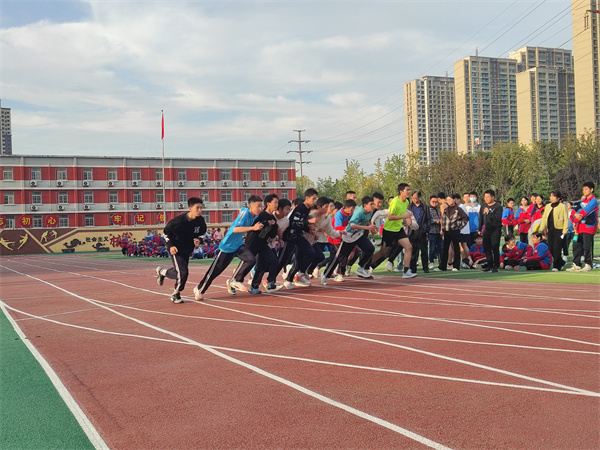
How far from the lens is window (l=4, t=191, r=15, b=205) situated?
58781mm

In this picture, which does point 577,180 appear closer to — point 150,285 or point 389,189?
point 389,189

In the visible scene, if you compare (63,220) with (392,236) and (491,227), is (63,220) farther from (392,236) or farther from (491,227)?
(491,227)

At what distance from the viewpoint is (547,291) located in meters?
9.88

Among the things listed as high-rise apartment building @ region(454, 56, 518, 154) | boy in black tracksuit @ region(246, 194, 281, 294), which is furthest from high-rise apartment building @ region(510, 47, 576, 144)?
boy in black tracksuit @ region(246, 194, 281, 294)

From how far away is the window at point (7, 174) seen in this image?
2317 inches

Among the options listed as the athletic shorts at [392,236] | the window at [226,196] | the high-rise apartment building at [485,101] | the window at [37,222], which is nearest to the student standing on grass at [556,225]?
the athletic shorts at [392,236]

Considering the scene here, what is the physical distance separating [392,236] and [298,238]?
8.08 ft

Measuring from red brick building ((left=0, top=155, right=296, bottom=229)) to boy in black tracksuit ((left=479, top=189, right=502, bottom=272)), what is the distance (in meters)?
47.0

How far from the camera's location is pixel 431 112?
11556 centimetres

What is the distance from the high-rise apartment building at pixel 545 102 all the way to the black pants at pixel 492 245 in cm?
8739

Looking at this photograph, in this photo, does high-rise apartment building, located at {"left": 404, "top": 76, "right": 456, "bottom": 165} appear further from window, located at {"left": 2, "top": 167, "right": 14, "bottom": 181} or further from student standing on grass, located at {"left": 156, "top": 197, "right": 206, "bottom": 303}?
student standing on grass, located at {"left": 156, "top": 197, "right": 206, "bottom": 303}

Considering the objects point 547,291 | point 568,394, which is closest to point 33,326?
point 568,394

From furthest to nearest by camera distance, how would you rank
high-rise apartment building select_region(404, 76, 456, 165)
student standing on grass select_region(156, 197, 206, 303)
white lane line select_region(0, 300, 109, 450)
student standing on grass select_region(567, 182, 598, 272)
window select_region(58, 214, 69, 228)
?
high-rise apartment building select_region(404, 76, 456, 165) < window select_region(58, 214, 69, 228) < student standing on grass select_region(567, 182, 598, 272) < student standing on grass select_region(156, 197, 206, 303) < white lane line select_region(0, 300, 109, 450)

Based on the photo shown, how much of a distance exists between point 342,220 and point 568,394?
9178 mm
